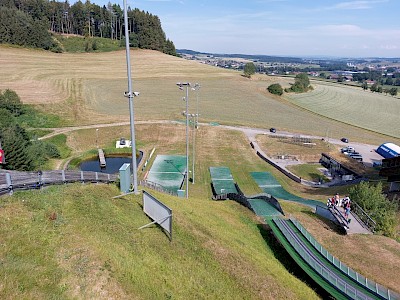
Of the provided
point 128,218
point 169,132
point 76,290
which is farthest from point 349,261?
point 169,132

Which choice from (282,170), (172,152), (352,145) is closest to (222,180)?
(282,170)

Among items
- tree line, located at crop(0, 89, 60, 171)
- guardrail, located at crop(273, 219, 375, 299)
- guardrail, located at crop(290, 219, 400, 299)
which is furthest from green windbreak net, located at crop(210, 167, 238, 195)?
tree line, located at crop(0, 89, 60, 171)

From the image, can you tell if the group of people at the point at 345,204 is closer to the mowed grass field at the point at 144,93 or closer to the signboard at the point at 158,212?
the signboard at the point at 158,212

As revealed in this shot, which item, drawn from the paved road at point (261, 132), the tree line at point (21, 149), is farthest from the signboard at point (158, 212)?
the paved road at point (261, 132)

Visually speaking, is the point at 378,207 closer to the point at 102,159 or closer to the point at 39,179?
the point at 39,179

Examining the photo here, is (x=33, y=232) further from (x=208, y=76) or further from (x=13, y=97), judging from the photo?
(x=208, y=76)

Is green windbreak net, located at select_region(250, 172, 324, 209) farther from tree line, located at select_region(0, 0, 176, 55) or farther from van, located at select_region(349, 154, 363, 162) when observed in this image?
tree line, located at select_region(0, 0, 176, 55)

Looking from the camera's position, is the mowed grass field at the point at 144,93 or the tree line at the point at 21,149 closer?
the tree line at the point at 21,149
